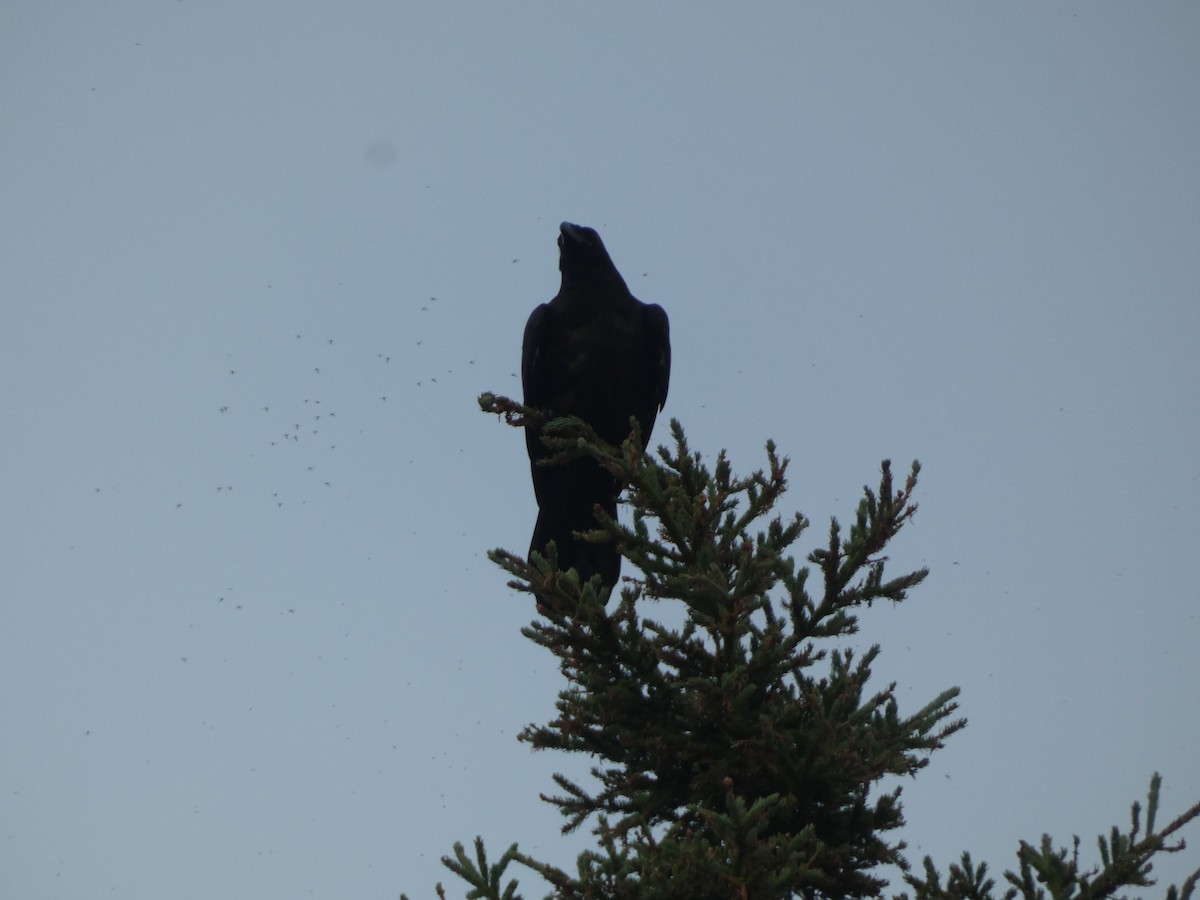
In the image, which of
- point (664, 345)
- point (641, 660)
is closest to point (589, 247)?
point (664, 345)

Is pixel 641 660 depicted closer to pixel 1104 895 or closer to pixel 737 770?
pixel 737 770

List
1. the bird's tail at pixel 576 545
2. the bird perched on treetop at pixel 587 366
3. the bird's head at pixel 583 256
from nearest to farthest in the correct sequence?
1. the bird's tail at pixel 576 545
2. the bird perched on treetop at pixel 587 366
3. the bird's head at pixel 583 256

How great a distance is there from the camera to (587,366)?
238 inches

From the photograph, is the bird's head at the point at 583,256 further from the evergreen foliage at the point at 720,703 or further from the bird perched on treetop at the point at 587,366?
the evergreen foliage at the point at 720,703

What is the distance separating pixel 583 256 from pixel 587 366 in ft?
2.22

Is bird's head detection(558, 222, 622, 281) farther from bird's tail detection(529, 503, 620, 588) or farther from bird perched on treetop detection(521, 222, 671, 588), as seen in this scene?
bird's tail detection(529, 503, 620, 588)

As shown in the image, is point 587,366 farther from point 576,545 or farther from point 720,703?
point 720,703

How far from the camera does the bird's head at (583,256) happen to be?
6.30 meters

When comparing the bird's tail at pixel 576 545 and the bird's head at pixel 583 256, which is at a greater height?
the bird's head at pixel 583 256

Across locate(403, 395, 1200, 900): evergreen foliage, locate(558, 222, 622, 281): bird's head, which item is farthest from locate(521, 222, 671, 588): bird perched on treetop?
locate(403, 395, 1200, 900): evergreen foliage

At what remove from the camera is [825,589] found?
3.48 m

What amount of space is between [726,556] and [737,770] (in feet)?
2.02

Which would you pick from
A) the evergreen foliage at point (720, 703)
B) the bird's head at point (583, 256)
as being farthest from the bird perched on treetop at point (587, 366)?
the evergreen foliage at point (720, 703)

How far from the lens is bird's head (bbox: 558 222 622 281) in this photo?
630 centimetres
